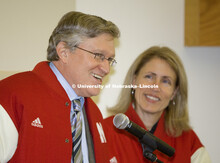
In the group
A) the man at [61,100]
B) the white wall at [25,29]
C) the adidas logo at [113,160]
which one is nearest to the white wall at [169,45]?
the white wall at [25,29]

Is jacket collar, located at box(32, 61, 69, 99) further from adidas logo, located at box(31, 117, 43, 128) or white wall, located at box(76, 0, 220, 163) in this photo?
white wall, located at box(76, 0, 220, 163)

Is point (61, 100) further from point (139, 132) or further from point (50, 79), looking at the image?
point (139, 132)

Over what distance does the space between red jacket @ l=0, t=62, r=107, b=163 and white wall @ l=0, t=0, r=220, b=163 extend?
0.36 meters

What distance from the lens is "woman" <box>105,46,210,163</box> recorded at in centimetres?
182

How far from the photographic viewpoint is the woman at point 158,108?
1.82 m

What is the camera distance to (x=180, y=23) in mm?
2408

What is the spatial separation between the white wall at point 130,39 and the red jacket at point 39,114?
1.18 feet

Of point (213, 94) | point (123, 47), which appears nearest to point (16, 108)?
point (123, 47)

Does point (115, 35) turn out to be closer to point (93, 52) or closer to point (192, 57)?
point (93, 52)

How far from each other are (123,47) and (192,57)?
2.20 feet

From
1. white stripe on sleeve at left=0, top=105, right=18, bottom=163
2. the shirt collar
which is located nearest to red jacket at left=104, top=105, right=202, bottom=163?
the shirt collar

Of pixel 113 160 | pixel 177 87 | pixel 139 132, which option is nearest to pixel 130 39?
pixel 177 87

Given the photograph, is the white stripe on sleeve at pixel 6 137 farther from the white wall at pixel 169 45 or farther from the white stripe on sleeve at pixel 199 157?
the white stripe on sleeve at pixel 199 157

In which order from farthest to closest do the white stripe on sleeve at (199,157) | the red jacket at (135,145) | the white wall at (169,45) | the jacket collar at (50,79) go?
the white wall at (169,45) < the white stripe on sleeve at (199,157) < the red jacket at (135,145) < the jacket collar at (50,79)
